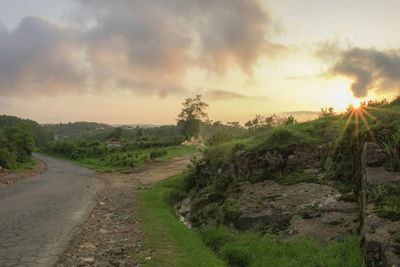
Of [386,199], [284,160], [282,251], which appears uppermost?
[284,160]

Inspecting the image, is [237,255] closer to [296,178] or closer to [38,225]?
[296,178]

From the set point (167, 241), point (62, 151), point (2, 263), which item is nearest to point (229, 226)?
point (167, 241)

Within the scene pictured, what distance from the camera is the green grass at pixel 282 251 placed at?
26.7 feet

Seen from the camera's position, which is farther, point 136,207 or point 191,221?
point 136,207

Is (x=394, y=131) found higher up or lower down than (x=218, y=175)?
higher up

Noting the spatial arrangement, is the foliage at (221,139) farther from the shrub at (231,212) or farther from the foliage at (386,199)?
the foliage at (386,199)

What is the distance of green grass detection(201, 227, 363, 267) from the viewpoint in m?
8.13

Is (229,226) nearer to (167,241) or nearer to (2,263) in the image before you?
(167,241)

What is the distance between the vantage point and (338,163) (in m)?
12.9

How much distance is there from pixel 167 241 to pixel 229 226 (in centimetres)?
213

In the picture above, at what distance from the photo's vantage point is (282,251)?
9.31 meters

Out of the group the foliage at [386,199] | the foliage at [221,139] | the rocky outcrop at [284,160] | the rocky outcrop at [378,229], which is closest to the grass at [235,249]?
the rocky outcrop at [378,229]

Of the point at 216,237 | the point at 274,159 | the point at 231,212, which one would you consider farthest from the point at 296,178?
the point at 216,237

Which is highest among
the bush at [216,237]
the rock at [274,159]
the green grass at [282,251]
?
the rock at [274,159]
